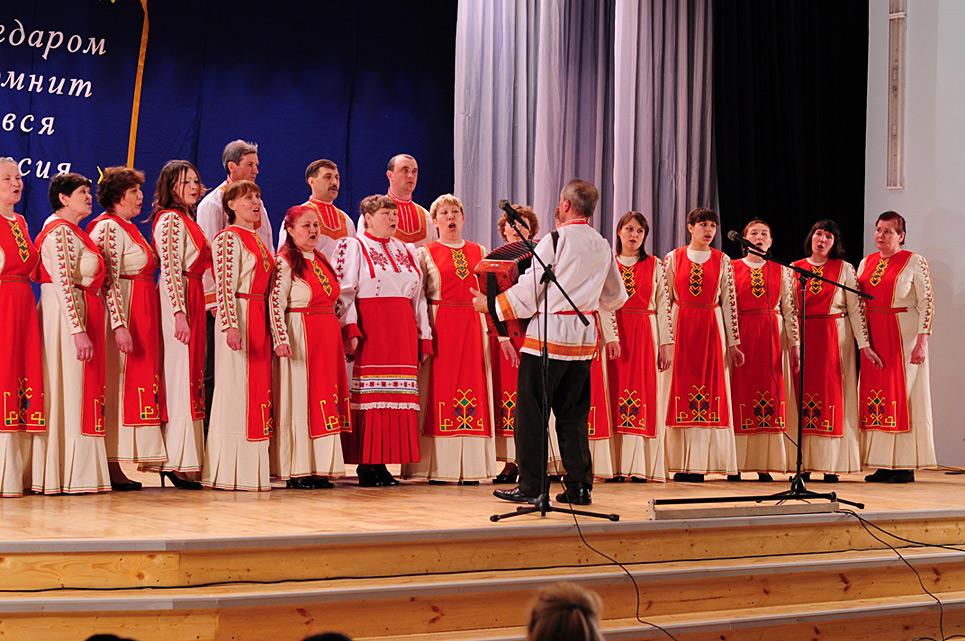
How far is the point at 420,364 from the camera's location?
5770 mm

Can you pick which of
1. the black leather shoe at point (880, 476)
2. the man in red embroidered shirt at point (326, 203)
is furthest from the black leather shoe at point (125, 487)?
the black leather shoe at point (880, 476)

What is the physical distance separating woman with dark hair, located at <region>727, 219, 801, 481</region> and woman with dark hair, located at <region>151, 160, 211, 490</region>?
128 inches

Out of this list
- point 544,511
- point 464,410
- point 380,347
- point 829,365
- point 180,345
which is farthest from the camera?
point 829,365

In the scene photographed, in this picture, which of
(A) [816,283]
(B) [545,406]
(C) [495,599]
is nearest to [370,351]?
(B) [545,406]

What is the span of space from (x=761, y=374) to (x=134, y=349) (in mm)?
3695

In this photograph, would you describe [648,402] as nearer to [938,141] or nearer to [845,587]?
[845,587]

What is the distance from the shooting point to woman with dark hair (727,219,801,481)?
21.2 ft

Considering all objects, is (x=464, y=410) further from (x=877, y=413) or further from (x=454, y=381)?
(x=877, y=413)

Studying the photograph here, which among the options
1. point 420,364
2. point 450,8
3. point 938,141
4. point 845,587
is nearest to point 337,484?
point 420,364

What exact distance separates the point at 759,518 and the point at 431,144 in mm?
4088

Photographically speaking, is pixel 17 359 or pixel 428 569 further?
pixel 17 359

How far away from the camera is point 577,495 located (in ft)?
15.6

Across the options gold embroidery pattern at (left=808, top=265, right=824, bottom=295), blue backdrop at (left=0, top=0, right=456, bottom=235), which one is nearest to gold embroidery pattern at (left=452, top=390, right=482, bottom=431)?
blue backdrop at (left=0, top=0, right=456, bottom=235)

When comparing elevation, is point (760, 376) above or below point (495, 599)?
above
